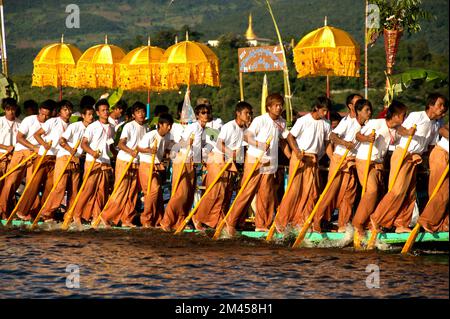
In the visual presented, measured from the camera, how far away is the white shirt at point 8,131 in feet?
51.4

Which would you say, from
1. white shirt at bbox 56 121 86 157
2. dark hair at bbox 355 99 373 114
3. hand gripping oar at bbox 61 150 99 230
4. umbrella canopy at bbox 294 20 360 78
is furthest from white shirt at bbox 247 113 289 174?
umbrella canopy at bbox 294 20 360 78

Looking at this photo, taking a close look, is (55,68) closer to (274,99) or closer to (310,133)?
(274,99)

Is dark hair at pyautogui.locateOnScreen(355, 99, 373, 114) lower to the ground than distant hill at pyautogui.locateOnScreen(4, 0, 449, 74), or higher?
lower

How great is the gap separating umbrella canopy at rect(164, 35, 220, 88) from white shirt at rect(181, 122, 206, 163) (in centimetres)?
366

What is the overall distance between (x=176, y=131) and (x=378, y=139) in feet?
10.1

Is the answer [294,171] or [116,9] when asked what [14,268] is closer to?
[294,171]

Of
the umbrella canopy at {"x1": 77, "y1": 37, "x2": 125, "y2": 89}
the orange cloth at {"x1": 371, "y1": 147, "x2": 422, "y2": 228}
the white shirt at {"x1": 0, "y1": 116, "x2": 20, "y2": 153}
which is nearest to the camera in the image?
the orange cloth at {"x1": 371, "y1": 147, "x2": 422, "y2": 228}

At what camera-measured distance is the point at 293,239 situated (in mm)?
13023

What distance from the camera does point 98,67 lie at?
1881 centimetres

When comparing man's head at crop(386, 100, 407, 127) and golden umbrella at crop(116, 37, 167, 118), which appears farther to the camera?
golden umbrella at crop(116, 37, 167, 118)

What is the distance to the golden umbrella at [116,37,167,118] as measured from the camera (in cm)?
1833

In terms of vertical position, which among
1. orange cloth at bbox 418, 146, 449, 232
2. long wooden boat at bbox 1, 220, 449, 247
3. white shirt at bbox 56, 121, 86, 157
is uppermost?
white shirt at bbox 56, 121, 86, 157

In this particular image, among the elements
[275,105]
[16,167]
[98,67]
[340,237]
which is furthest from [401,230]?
[98,67]

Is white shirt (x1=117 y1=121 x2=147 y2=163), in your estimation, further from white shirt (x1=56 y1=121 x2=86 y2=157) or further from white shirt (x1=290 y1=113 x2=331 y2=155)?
white shirt (x1=290 y1=113 x2=331 y2=155)
